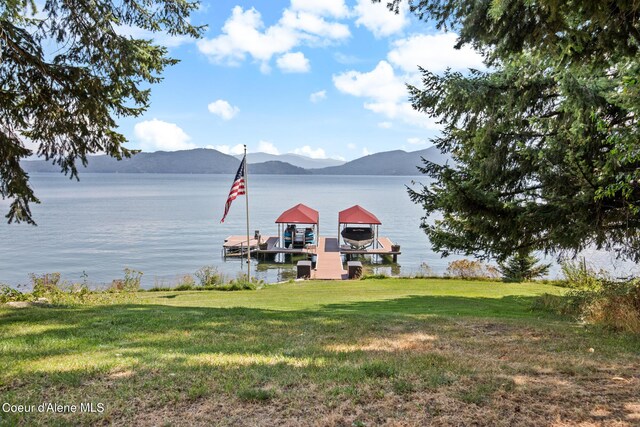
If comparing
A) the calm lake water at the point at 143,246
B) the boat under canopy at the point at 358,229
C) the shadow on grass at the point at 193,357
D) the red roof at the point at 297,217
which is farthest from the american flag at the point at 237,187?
the boat under canopy at the point at 358,229

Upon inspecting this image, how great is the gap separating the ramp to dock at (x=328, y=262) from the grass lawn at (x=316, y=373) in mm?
16374

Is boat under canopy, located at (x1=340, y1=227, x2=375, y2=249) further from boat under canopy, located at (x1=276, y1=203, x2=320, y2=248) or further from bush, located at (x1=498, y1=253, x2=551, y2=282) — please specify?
bush, located at (x1=498, y1=253, x2=551, y2=282)

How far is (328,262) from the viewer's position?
2773 cm

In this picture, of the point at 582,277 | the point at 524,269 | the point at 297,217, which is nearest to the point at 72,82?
the point at 582,277

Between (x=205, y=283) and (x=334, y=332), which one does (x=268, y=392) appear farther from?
(x=205, y=283)

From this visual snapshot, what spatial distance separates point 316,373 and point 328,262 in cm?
2407

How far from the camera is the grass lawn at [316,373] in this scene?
9.75 feet

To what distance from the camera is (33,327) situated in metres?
5.96

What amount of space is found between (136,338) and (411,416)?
383 centimetres

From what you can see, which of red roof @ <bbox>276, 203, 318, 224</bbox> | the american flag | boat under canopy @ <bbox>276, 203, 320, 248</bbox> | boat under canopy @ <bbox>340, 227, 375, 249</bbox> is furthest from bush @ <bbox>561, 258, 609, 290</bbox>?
boat under canopy @ <bbox>276, 203, 320, 248</bbox>

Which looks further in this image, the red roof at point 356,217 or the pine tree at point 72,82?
the red roof at point 356,217

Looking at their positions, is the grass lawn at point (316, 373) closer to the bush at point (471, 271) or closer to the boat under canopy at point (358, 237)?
the bush at point (471, 271)

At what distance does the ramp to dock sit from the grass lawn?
16.4 m

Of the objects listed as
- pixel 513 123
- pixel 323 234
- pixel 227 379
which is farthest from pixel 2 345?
pixel 323 234
